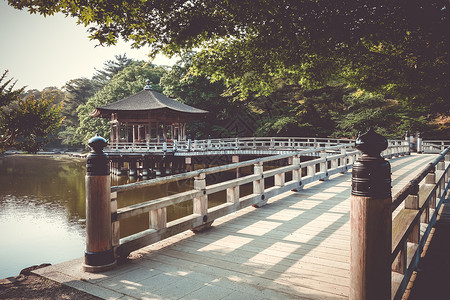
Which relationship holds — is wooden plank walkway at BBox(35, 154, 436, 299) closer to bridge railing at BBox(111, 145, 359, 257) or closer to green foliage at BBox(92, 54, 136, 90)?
bridge railing at BBox(111, 145, 359, 257)

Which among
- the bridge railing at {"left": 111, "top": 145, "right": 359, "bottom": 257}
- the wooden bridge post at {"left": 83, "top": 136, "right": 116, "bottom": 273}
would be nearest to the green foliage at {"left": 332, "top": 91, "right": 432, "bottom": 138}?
the bridge railing at {"left": 111, "top": 145, "right": 359, "bottom": 257}

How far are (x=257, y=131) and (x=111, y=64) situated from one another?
61276 mm

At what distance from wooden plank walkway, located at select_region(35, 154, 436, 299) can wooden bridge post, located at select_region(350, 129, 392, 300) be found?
947mm

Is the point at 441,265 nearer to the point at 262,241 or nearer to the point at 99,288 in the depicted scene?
the point at 262,241

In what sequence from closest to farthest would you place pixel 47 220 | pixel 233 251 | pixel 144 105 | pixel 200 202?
pixel 233 251
pixel 200 202
pixel 47 220
pixel 144 105

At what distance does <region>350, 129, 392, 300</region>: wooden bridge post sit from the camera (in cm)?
223

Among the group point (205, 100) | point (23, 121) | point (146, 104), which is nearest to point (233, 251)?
point (23, 121)

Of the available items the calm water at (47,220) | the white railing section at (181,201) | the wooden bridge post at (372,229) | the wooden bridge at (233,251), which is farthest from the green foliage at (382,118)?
the wooden bridge post at (372,229)

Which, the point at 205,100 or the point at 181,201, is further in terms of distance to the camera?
the point at 205,100

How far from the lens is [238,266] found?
382 cm

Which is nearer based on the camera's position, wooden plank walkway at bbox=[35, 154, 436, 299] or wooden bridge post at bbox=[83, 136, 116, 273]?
wooden plank walkway at bbox=[35, 154, 436, 299]

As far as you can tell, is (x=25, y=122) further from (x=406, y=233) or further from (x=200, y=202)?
(x=406, y=233)

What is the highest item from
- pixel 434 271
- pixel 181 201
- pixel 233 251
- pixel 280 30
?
pixel 280 30

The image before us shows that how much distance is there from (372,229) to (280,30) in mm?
5668
